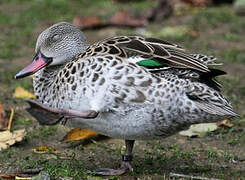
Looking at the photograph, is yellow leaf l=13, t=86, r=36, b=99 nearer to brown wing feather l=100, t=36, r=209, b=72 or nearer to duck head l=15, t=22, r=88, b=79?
duck head l=15, t=22, r=88, b=79

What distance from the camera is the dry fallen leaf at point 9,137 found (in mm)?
4734

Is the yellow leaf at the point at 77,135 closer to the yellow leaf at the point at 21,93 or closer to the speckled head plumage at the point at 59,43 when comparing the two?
the speckled head plumage at the point at 59,43

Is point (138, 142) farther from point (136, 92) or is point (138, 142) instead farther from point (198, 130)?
point (136, 92)

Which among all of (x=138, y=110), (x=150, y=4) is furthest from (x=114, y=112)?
(x=150, y=4)

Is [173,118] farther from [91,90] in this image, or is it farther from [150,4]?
[150,4]

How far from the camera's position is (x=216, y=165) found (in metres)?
4.50

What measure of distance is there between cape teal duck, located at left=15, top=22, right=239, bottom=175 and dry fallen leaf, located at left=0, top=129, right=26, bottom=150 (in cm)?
81

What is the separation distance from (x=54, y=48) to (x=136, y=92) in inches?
36.3

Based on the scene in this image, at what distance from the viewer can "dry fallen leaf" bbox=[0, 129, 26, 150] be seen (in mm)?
4734

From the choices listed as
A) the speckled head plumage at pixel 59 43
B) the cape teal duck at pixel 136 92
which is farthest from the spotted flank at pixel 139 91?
the speckled head plumage at pixel 59 43

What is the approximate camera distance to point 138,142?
199 inches

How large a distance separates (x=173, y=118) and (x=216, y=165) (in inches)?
33.1

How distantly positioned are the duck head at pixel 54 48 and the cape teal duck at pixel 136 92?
0.27 metres

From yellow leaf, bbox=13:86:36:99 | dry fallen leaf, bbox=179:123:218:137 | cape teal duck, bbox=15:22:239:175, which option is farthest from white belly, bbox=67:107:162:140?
yellow leaf, bbox=13:86:36:99
